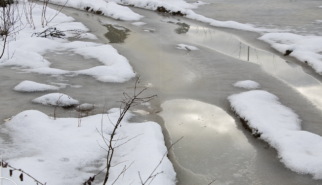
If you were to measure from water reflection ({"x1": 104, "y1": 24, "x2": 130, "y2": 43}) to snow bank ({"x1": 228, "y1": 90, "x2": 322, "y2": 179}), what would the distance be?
4.51 metres

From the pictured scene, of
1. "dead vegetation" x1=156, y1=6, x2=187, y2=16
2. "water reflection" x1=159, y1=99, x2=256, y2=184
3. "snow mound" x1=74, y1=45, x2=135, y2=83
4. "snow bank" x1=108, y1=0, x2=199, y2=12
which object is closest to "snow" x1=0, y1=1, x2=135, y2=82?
"snow mound" x1=74, y1=45, x2=135, y2=83

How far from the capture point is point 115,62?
552 centimetres

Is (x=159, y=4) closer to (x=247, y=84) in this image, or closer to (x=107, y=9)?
(x=107, y=9)

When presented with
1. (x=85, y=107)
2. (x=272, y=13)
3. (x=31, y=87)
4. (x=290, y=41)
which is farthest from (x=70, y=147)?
(x=272, y=13)

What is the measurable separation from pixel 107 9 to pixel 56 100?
8.93m

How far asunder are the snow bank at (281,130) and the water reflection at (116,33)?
451cm

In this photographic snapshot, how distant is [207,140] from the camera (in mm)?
3133

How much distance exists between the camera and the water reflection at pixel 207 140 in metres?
2.70

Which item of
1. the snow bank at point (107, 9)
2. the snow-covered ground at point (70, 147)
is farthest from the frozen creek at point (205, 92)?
the snow bank at point (107, 9)

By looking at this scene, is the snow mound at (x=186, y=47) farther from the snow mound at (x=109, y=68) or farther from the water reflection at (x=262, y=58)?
the snow mound at (x=109, y=68)

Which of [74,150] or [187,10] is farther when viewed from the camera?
[187,10]

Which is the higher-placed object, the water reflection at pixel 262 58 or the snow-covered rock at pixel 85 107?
the water reflection at pixel 262 58

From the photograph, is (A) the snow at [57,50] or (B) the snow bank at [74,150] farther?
(A) the snow at [57,50]

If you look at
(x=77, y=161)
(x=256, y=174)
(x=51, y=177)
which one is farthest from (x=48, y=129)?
(x=256, y=174)
